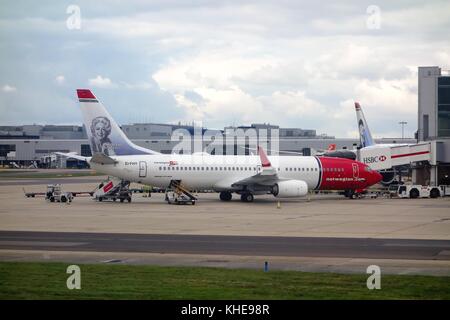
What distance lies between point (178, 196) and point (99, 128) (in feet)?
28.7

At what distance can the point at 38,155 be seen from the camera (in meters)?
174

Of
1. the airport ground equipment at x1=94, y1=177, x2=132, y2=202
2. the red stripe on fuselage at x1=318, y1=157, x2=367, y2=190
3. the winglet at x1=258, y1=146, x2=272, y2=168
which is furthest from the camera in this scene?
the red stripe on fuselage at x1=318, y1=157, x2=367, y2=190

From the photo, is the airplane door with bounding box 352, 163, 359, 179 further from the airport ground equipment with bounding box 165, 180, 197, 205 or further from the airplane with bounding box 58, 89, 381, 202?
the airport ground equipment with bounding box 165, 180, 197, 205

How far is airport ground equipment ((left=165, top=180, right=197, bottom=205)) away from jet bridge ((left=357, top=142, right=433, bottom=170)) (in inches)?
967

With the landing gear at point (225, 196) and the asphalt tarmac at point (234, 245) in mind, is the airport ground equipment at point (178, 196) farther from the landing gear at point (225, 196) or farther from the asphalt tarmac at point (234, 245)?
the asphalt tarmac at point (234, 245)

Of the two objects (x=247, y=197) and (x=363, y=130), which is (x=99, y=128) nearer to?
(x=247, y=197)

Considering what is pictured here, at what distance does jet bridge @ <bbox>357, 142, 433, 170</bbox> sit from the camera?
7488 cm

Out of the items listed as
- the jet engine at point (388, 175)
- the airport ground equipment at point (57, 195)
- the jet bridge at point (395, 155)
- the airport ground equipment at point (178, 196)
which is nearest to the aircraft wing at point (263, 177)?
the airport ground equipment at point (178, 196)

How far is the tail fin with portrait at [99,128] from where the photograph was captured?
63.4 meters

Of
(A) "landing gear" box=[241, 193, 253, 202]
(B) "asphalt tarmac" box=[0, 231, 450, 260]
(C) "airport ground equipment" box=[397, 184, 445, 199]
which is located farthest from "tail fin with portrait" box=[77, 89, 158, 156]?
(C) "airport ground equipment" box=[397, 184, 445, 199]

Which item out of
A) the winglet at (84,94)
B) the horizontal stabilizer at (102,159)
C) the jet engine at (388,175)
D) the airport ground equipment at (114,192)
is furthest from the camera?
the jet engine at (388,175)

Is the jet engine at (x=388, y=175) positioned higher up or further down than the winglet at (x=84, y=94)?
further down
